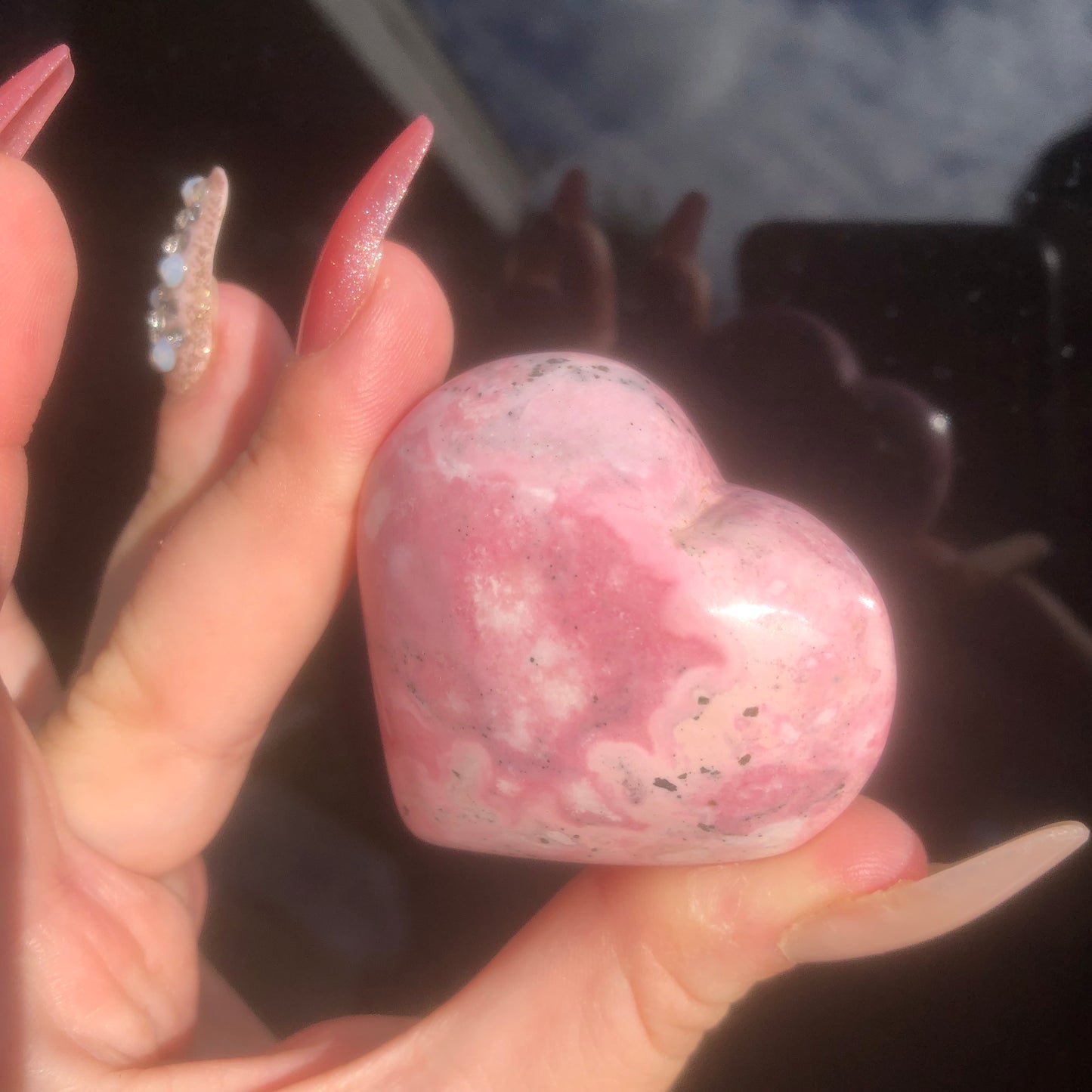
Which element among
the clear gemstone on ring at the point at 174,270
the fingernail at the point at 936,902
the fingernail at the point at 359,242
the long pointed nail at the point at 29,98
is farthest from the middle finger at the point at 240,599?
the fingernail at the point at 936,902

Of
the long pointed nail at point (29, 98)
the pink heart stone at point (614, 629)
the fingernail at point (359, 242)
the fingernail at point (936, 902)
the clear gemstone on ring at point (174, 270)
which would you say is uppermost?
the long pointed nail at point (29, 98)

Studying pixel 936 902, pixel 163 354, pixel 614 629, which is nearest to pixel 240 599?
pixel 163 354

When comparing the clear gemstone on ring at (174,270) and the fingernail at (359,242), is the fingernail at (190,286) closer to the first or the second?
the clear gemstone on ring at (174,270)

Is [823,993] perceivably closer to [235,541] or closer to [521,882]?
[521,882]

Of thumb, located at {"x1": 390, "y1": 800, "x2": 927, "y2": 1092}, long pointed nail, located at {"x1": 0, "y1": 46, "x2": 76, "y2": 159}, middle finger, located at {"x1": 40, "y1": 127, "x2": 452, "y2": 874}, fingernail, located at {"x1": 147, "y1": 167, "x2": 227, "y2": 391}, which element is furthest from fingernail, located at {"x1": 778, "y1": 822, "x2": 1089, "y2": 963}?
long pointed nail, located at {"x1": 0, "y1": 46, "x2": 76, "y2": 159}

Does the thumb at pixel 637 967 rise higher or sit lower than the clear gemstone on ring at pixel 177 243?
lower

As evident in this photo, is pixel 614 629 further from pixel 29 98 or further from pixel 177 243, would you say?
pixel 29 98
